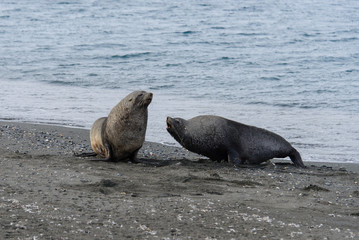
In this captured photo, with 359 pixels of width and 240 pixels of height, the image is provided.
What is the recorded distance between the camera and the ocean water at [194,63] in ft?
39.6

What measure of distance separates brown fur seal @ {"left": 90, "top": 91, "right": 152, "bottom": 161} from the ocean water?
202cm

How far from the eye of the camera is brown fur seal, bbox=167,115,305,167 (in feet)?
27.8

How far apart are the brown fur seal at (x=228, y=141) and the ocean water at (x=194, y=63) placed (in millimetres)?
708

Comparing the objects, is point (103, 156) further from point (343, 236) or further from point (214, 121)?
point (343, 236)

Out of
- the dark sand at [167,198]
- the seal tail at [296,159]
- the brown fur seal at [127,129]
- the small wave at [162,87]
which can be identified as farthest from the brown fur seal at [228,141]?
the small wave at [162,87]

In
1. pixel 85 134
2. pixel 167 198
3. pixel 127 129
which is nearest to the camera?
pixel 167 198

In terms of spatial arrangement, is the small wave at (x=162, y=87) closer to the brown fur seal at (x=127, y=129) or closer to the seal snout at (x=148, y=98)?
the brown fur seal at (x=127, y=129)

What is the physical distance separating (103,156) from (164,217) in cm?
314

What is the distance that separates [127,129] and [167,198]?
88.9 inches

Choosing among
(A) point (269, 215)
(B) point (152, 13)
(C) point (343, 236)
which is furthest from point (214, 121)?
(B) point (152, 13)

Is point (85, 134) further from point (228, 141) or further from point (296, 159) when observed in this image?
point (296, 159)

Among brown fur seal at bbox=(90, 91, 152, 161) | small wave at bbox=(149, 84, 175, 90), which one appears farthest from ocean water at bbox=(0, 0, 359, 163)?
brown fur seal at bbox=(90, 91, 152, 161)

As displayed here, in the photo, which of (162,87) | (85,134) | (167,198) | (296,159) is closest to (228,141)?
(296,159)

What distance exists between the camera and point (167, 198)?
583 centimetres
